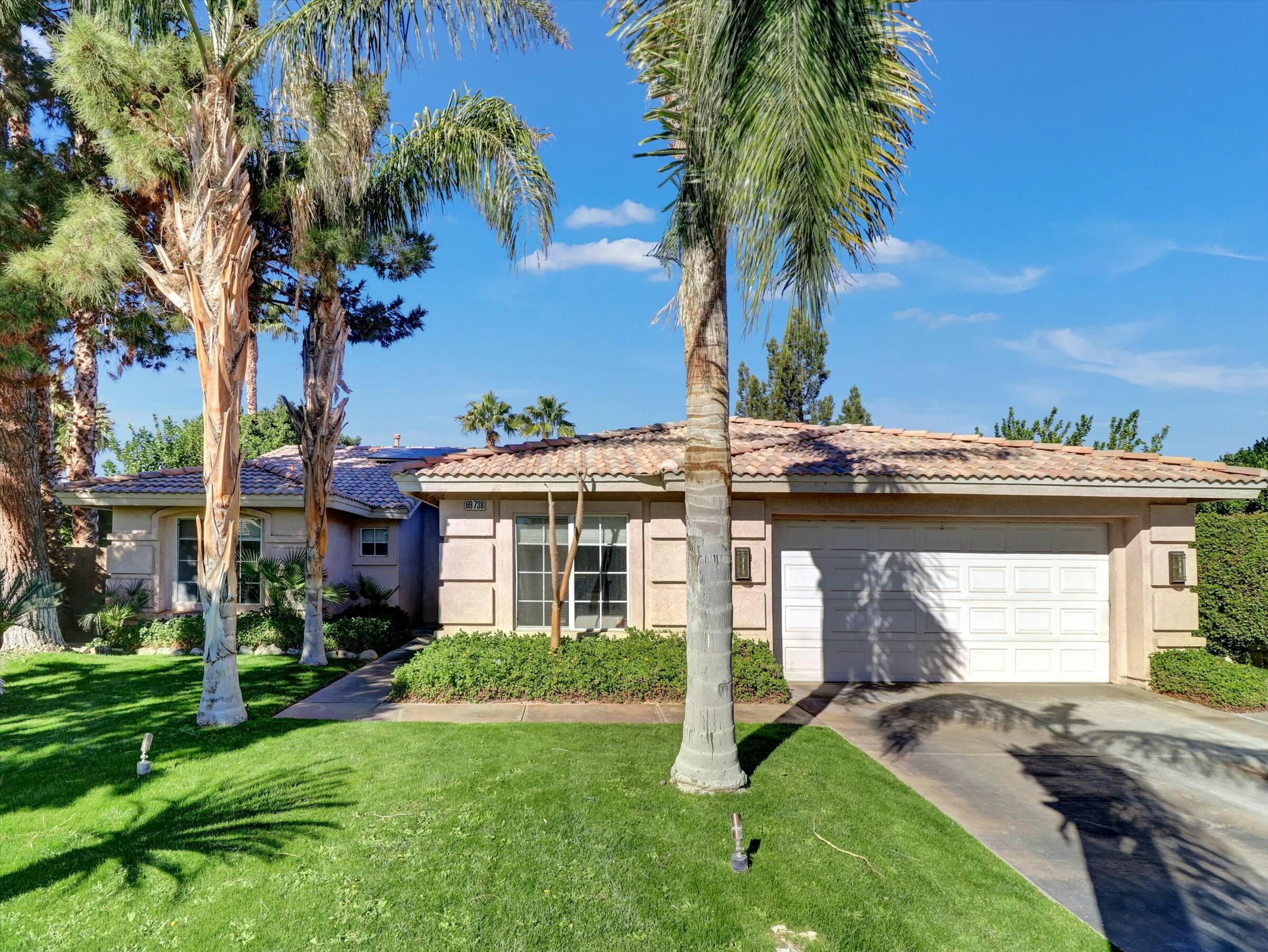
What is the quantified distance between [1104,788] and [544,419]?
28.7m


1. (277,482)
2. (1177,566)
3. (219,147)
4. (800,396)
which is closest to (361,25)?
(219,147)

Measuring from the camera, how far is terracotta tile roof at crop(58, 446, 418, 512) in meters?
12.9

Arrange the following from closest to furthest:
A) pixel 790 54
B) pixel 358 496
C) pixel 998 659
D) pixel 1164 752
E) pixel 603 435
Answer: pixel 790 54
pixel 1164 752
pixel 998 659
pixel 603 435
pixel 358 496

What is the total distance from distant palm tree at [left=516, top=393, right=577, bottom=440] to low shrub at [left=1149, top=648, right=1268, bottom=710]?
25942mm

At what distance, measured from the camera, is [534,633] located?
9641 mm

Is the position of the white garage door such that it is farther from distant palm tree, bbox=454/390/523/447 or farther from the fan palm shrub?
distant palm tree, bbox=454/390/523/447

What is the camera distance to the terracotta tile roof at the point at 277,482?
1293 centimetres

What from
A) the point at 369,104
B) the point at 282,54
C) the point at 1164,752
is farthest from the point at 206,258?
the point at 1164,752

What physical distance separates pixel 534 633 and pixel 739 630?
2.95 meters

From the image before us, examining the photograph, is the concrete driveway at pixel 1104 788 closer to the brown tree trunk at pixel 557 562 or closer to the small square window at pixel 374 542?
the brown tree trunk at pixel 557 562

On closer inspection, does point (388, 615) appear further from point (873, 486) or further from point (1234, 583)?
point (1234, 583)

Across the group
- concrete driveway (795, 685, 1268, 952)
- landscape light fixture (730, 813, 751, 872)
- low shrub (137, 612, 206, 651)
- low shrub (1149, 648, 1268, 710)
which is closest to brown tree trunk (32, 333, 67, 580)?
low shrub (137, 612, 206, 651)

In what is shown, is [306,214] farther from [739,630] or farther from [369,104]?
[739,630]

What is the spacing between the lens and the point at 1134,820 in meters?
5.30
